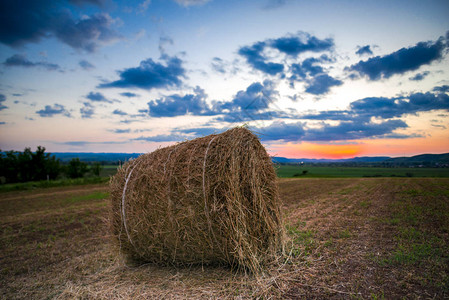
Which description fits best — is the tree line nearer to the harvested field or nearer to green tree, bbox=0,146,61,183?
green tree, bbox=0,146,61,183

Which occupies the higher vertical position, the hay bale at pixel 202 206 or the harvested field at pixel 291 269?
the hay bale at pixel 202 206

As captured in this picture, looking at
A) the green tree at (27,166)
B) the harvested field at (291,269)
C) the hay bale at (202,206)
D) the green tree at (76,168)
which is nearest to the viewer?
the harvested field at (291,269)

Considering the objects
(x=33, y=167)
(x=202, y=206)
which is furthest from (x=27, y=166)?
(x=202, y=206)

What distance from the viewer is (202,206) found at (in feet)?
15.3

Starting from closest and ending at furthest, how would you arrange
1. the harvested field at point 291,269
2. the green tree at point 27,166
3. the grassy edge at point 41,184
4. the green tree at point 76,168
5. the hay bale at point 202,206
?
the harvested field at point 291,269
the hay bale at point 202,206
the grassy edge at point 41,184
the green tree at point 27,166
the green tree at point 76,168

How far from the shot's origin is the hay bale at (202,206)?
4.62 metres

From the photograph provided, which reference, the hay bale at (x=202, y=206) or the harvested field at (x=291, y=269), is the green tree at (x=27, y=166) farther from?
the hay bale at (x=202, y=206)

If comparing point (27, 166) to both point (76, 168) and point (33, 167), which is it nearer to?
point (33, 167)

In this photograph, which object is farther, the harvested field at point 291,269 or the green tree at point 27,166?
the green tree at point 27,166

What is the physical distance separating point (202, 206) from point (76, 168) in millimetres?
39398

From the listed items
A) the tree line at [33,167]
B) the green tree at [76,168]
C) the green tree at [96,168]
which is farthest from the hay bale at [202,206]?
the green tree at [96,168]

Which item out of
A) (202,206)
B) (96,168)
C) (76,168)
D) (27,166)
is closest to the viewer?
(202,206)

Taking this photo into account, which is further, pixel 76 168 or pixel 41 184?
pixel 76 168

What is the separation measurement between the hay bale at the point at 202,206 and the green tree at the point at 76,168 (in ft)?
122
